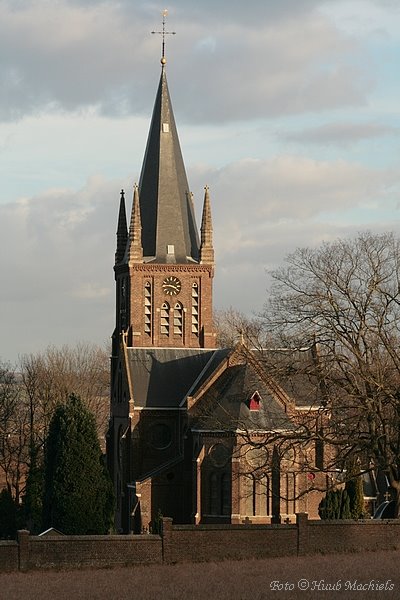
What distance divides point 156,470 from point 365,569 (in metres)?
31.9

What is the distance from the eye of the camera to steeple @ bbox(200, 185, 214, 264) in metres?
72.6

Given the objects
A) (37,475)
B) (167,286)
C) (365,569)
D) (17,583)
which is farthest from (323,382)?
(167,286)

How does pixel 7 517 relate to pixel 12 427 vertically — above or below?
below

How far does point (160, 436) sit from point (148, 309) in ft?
28.5

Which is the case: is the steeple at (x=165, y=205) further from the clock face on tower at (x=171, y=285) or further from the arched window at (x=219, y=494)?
the arched window at (x=219, y=494)

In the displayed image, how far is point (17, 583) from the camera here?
33.2 metres

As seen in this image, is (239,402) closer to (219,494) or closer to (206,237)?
(219,494)

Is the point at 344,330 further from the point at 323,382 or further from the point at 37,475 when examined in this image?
the point at 37,475

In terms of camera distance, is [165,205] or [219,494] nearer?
[219,494]

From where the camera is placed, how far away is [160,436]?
2616 inches

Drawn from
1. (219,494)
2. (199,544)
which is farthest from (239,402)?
(199,544)

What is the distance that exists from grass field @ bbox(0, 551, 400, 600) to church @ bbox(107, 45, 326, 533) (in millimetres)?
18541

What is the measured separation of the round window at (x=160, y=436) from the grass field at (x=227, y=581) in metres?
28.6

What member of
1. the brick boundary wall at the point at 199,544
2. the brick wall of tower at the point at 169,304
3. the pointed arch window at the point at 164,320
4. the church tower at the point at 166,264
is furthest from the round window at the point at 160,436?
the brick boundary wall at the point at 199,544
